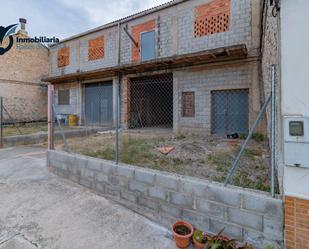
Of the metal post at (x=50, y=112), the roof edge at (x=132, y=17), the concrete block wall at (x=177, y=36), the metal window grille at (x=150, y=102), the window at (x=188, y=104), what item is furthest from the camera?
the metal window grille at (x=150, y=102)

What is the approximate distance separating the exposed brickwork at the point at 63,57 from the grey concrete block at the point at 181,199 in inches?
584

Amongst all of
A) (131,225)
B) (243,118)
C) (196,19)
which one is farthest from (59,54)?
(131,225)

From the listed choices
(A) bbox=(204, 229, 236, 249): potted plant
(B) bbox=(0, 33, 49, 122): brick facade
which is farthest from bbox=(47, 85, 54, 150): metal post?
(B) bbox=(0, 33, 49, 122): brick facade

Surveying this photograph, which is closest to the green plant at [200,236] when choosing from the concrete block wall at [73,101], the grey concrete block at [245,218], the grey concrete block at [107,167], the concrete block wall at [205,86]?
the grey concrete block at [245,218]

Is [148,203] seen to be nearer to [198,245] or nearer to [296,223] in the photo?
[198,245]

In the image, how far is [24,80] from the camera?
1534 cm

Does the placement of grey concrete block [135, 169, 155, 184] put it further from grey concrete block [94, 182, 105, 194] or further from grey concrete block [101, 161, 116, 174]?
grey concrete block [94, 182, 105, 194]

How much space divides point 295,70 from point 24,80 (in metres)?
17.6

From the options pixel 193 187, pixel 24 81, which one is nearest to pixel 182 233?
pixel 193 187

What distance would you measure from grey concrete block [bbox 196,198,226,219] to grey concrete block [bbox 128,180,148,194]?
A: 2.78 feet

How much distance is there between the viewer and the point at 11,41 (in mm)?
14711

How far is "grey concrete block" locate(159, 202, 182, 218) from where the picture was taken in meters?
2.78

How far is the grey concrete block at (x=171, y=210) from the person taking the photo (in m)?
2.78

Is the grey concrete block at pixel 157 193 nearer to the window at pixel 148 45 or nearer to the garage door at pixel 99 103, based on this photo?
the window at pixel 148 45
